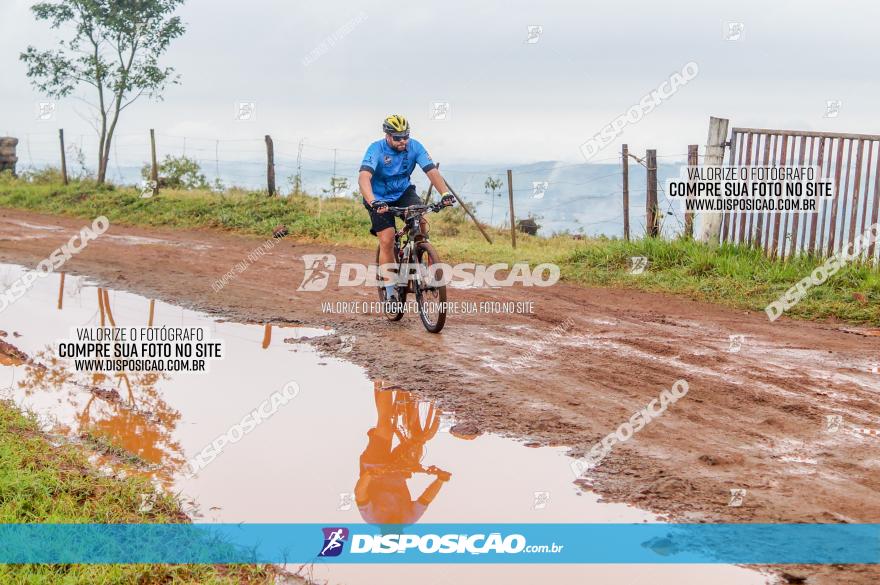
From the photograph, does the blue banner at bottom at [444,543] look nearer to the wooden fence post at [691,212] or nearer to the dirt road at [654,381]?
the dirt road at [654,381]

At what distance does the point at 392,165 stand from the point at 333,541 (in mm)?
5715

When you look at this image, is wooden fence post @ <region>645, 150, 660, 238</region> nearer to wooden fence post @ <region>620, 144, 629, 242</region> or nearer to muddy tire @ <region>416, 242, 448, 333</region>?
wooden fence post @ <region>620, 144, 629, 242</region>

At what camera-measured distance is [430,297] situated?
933 cm

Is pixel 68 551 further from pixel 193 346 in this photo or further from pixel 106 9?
pixel 106 9

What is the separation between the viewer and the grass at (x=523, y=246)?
36.3ft

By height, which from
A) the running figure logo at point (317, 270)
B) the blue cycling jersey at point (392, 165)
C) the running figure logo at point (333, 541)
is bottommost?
the running figure logo at point (333, 541)

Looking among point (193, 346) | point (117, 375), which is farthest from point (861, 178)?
point (117, 375)

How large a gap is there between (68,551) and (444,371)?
400cm

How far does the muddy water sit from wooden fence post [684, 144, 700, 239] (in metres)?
7.11

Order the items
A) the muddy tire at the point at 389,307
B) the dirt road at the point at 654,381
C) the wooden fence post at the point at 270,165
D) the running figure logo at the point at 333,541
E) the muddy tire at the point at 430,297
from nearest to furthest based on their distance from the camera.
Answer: the running figure logo at the point at 333,541, the dirt road at the point at 654,381, the muddy tire at the point at 430,297, the muddy tire at the point at 389,307, the wooden fence post at the point at 270,165

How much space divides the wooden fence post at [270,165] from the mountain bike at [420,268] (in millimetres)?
13944

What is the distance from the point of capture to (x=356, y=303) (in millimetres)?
11125

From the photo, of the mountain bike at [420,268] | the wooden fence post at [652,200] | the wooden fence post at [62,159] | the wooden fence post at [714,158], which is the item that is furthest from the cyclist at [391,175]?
the wooden fence post at [62,159]

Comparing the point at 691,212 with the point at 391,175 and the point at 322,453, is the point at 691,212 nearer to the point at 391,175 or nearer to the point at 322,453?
the point at 391,175
